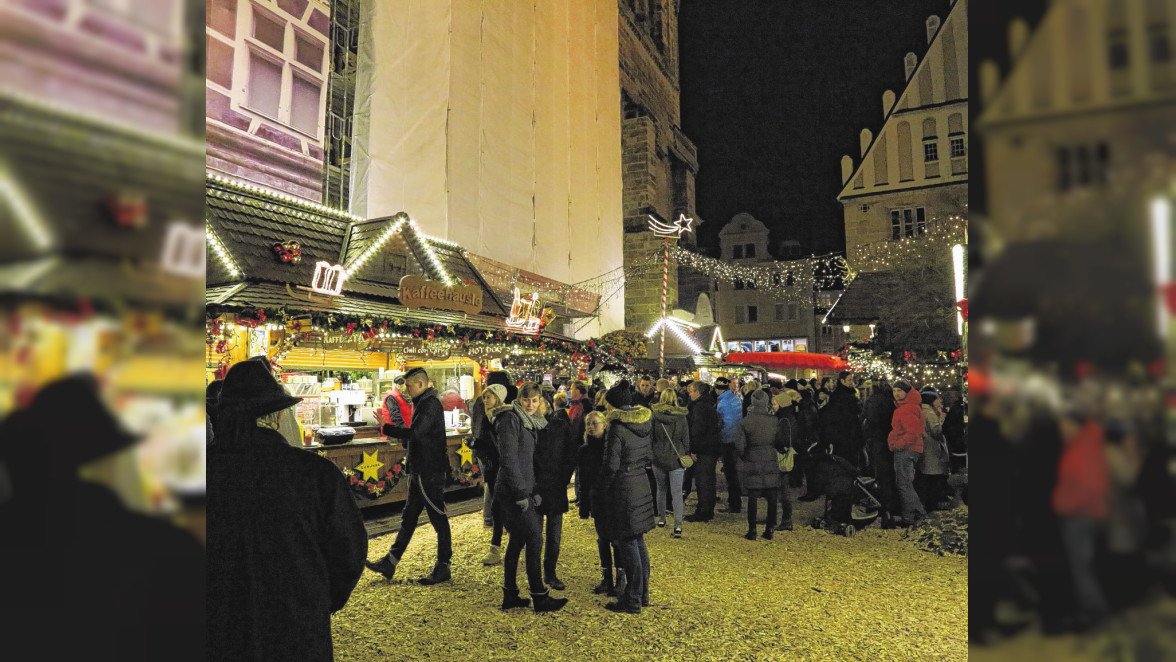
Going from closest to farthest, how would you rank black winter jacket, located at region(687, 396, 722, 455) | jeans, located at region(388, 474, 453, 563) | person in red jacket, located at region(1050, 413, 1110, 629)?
person in red jacket, located at region(1050, 413, 1110, 629) < jeans, located at region(388, 474, 453, 563) < black winter jacket, located at region(687, 396, 722, 455)

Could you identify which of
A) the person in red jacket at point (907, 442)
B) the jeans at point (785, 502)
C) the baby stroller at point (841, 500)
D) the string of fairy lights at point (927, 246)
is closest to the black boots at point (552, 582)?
the jeans at point (785, 502)

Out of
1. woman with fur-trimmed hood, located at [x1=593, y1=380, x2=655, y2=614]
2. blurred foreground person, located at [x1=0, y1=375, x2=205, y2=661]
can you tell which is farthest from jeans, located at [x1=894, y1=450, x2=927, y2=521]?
blurred foreground person, located at [x1=0, y1=375, x2=205, y2=661]

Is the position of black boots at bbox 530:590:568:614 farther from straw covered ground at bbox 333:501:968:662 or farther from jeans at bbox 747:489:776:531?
jeans at bbox 747:489:776:531

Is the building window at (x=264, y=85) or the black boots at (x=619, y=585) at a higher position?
the building window at (x=264, y=85)

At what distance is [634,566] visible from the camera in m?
5.02

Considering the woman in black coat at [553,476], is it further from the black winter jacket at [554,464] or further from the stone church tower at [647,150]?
the stone church tower at [647,150]

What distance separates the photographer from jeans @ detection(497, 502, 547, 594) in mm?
4941

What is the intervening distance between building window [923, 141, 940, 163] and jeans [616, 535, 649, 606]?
77.9 feet

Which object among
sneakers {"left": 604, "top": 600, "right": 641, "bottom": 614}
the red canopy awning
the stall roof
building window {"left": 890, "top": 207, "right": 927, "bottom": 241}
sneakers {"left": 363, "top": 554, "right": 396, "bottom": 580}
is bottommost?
sneakers {"left": 604, "top": 600, "right": 641, "bottom": 614}

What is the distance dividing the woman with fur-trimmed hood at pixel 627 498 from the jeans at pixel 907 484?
447cm

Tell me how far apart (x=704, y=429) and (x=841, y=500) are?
6.18 ft

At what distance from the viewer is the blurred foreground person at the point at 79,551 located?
69 cm

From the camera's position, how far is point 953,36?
21984 mm

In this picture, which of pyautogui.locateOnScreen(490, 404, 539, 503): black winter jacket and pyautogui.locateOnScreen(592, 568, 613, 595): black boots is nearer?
pyautogui.locateOnScreen(490, 404, 539, 503): black winter jacket
